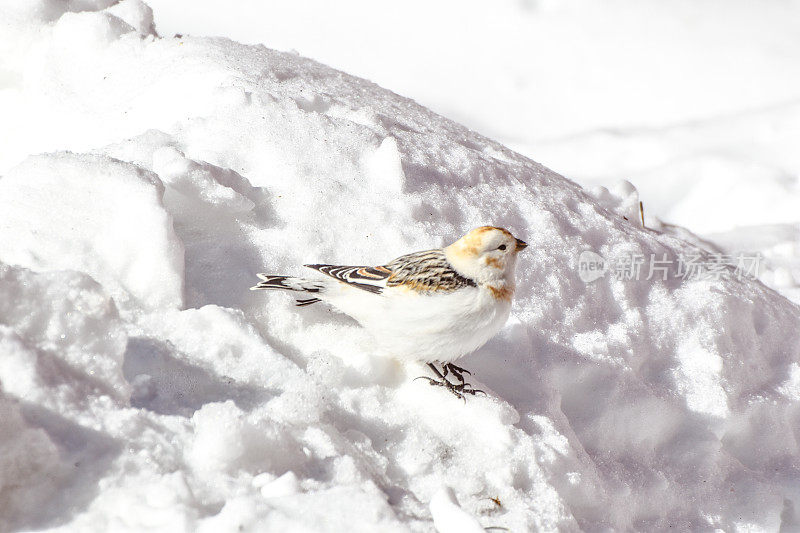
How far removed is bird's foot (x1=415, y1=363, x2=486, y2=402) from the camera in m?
2.80

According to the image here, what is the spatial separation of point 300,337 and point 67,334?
885mm

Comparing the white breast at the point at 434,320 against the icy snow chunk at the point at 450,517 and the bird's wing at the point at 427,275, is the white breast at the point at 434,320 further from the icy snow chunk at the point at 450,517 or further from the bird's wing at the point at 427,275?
the icy snow chunk at the point at 450,517

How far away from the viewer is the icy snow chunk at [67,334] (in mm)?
2229

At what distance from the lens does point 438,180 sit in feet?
12.5

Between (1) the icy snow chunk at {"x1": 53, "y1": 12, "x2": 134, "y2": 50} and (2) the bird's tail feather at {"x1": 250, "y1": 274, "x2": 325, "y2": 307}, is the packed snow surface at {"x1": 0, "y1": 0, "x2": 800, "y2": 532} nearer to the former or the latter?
(1) the icy snow chunk at {"x1": 53, "y1": 12, "x2": 134, "y2": 50}

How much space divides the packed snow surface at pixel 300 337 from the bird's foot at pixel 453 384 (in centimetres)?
3

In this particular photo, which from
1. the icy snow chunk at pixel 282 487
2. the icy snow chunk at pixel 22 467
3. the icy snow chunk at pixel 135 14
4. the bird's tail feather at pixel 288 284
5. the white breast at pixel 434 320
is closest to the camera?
the icy snow chunk at pixel 22 467

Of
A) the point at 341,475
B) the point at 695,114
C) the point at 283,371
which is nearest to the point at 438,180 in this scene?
the point at 283,371

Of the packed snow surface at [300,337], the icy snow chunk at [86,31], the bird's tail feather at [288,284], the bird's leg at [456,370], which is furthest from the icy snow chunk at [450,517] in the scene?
the icy snow chunk at [86,31]

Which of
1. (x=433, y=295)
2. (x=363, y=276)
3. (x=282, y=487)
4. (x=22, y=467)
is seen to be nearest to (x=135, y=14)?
(x=363, y=276)

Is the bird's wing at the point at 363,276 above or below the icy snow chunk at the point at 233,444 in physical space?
above

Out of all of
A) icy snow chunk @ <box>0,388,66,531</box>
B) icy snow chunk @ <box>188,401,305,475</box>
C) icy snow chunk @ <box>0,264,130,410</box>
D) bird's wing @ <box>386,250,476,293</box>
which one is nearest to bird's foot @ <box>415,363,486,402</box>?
bird's wing @ <box>386,250,476,293</box>

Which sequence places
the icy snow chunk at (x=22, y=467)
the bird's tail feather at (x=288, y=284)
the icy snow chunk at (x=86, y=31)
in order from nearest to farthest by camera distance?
the icy snow chunk at (x=22, y=467)
the bird's tail feather at (x=288, y=284)
the icy snow chunk at (x=86, y=31)

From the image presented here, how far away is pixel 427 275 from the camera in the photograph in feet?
9.23
